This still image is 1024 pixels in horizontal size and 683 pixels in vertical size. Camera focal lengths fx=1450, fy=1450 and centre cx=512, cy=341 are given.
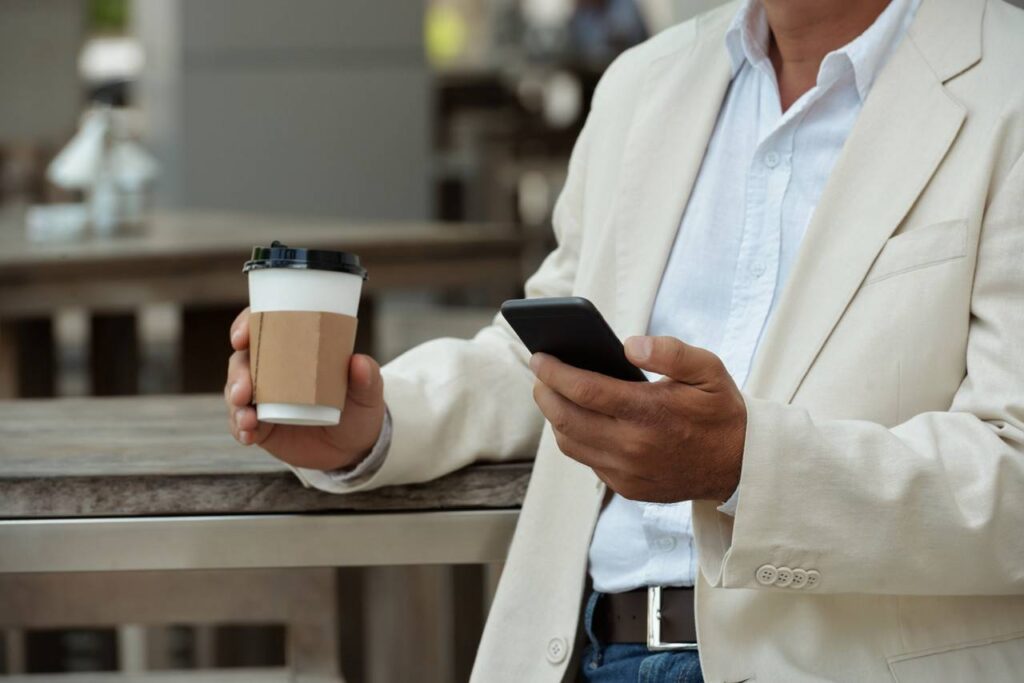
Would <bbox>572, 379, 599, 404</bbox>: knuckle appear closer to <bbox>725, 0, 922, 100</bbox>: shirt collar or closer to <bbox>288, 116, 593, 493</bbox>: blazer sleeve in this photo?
<bbox>288, 116, 593, 493</bbox>: blazer sleeve

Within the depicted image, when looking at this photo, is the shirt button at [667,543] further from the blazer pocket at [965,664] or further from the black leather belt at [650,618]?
the blazer pocket at [965,664]

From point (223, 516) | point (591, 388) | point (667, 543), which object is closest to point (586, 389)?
point (591, 388)

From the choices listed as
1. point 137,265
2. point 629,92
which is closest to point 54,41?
point 137,265

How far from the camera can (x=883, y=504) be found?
110 centimetres

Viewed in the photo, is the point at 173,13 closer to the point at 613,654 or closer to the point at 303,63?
the point at 303,63

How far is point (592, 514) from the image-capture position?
1.36m

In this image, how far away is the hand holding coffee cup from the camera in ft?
3.81

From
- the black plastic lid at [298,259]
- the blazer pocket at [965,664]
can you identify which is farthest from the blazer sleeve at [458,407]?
the blazer pocket at [965,664]

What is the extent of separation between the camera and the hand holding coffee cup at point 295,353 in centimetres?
116

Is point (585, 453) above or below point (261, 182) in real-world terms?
above

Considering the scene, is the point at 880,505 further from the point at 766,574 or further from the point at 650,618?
the point at 650,618

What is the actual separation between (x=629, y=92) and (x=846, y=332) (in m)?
0.43

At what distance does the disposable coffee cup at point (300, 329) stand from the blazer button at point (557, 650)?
31 centimetres

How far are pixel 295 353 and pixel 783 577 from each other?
0.43m
